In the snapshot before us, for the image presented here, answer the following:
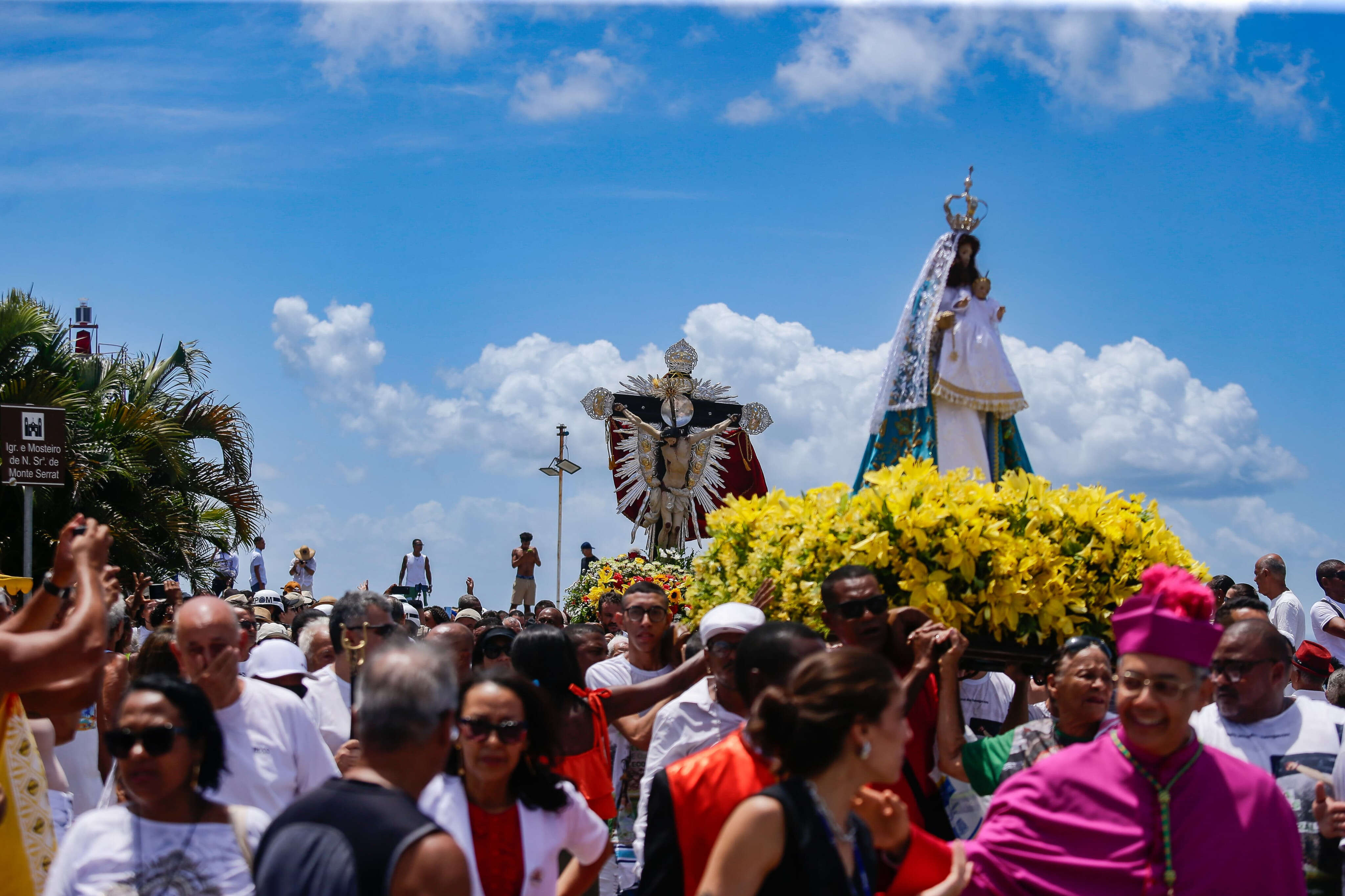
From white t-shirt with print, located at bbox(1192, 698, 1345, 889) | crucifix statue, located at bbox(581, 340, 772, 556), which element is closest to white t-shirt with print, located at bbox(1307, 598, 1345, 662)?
white t-shirt with print, located at bbox(1192, 698, 1345, 889)

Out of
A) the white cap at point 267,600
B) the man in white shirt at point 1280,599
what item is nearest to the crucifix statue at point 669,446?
the white cap at point 267,600

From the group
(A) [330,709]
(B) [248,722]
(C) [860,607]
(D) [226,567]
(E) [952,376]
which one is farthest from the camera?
(D) [226,567]

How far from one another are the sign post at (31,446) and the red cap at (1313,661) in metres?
9.77

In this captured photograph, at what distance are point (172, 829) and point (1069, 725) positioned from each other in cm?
272

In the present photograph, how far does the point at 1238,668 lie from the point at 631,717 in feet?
8.18

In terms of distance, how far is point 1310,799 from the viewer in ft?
13.5

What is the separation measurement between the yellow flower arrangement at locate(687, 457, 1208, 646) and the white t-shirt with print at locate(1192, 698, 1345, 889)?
58 centimetres

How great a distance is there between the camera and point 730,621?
4.43 meters

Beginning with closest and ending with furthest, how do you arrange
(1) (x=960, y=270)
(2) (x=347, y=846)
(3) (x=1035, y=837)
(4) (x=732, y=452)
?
(2) (x=347, y=846) < (3) (x=1035, y=837) < (1) (x=960, y=270) < (4) (x=732, y=452)

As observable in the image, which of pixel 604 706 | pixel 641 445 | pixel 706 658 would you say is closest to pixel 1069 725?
pixel 706 658

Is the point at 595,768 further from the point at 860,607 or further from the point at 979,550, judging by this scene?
the point at 979,550

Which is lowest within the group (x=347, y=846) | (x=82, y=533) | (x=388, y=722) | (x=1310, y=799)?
(x=1310, y=799)

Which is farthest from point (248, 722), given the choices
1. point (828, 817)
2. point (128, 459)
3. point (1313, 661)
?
point (128, 459)

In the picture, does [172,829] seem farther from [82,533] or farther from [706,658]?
[706,658]
